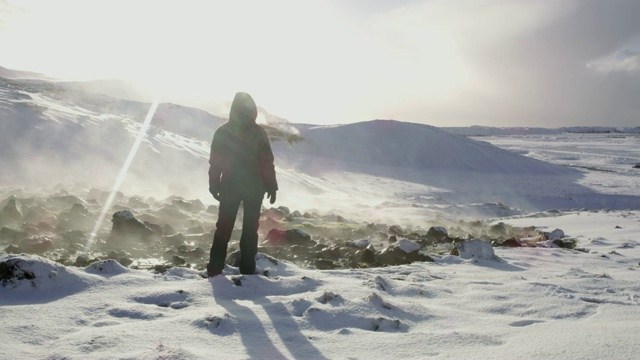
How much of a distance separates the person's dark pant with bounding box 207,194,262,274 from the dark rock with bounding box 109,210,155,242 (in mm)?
2626

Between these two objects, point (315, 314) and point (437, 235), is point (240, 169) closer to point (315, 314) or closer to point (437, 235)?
point (315, 314)

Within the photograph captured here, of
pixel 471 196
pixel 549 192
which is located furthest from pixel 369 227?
pixel 549 192

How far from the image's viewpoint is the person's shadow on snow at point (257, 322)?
305 centimetres

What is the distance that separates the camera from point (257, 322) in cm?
352

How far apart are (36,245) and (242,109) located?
3.38 meters

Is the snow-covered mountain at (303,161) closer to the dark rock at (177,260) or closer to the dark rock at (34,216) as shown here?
the dark rock at (34,216)

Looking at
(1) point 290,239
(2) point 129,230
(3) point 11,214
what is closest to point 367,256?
(1) point 290,239

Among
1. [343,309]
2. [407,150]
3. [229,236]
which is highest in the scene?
[407,150]

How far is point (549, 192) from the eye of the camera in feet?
91.8

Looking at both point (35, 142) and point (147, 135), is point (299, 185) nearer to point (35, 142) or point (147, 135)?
point (147, 135)

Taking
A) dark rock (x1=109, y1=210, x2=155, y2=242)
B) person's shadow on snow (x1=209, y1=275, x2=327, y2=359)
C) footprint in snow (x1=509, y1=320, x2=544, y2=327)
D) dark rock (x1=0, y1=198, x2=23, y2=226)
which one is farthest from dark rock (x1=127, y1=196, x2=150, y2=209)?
footprint in snow (x1=509, y1=320, x2=544, y2=327)

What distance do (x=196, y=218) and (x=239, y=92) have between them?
547cm

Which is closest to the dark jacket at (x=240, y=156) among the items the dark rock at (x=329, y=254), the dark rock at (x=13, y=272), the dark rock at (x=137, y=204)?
the dark rock at (x=13, y=272)

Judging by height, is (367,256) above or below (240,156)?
below
